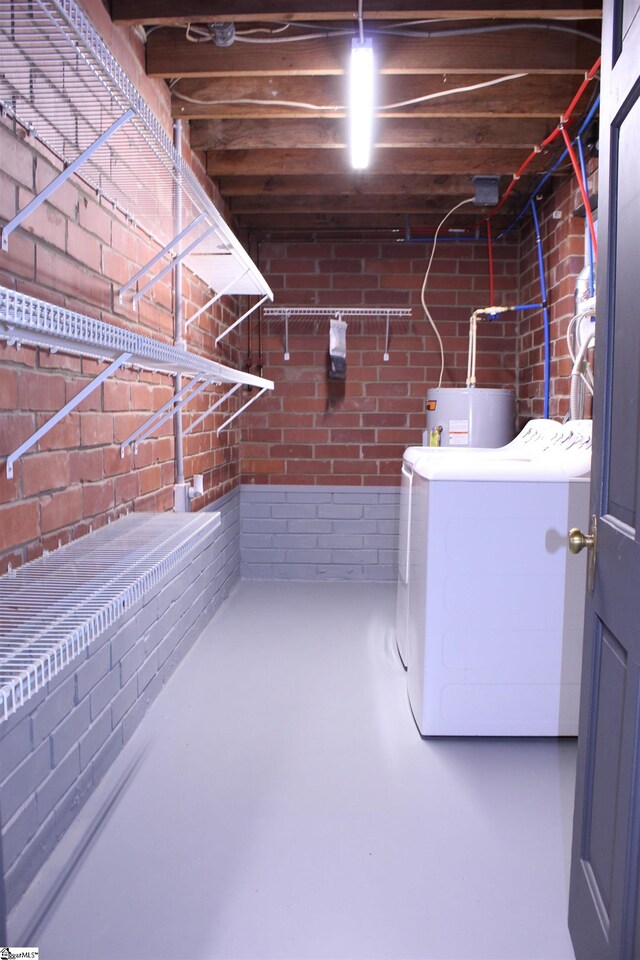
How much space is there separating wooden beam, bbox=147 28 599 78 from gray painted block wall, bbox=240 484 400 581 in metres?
2.62

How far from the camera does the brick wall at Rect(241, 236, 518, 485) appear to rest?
4445 mm

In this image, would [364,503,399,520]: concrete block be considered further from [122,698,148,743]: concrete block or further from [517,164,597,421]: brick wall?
[122,698,148,743]: concrete block

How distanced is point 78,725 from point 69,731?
64 millimetres

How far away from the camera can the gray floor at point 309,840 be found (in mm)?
1416

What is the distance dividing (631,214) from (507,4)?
58.4 inches

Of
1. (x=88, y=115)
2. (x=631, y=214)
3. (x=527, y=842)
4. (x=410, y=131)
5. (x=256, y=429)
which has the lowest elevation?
(x=527, y=842)

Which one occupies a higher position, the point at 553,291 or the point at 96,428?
the point at 553,291

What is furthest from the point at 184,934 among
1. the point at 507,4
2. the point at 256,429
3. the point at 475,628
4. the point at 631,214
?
the point at 256,429

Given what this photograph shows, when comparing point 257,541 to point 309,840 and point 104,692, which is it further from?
point 309,840

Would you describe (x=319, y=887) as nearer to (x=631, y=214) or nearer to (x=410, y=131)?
(x=631, y=214)

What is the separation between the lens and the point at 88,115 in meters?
1.63

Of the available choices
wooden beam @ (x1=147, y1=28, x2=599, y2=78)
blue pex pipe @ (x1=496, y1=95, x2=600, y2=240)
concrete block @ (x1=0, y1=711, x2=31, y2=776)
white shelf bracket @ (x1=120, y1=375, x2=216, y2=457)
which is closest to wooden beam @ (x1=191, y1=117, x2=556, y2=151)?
blue pex pipe @ (x1=496, y1=95, x2=600, y2=240)

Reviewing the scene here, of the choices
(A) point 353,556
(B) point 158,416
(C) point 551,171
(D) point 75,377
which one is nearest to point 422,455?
(B) point 158,416

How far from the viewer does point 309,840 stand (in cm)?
174
